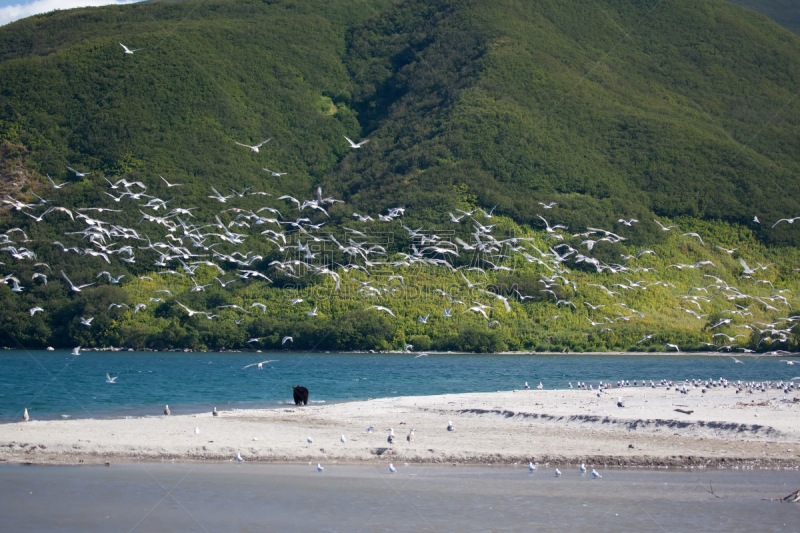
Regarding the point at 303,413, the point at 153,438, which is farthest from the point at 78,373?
the point at 153,438

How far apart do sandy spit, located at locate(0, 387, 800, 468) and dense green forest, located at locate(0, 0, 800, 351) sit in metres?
22.0

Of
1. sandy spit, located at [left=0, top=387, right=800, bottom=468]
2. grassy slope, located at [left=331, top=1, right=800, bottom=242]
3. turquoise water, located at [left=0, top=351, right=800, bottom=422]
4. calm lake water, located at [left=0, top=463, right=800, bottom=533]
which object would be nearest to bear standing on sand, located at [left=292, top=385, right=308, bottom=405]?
turquoise water, located at [left=0, top=351, right=800, bottom=422]

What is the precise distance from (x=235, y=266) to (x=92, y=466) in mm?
75200

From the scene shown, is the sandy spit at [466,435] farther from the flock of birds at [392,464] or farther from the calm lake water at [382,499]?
the calm lake water at [382,499]

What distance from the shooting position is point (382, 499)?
18062 millimetres

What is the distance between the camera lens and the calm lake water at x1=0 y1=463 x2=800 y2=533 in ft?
54.2

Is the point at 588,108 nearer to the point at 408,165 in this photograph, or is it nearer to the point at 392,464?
the point at 408,165

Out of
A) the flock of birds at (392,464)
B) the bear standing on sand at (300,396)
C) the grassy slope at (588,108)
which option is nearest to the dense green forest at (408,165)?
the grassy slope at (588,108)

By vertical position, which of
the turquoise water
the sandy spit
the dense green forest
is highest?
the dense green forest

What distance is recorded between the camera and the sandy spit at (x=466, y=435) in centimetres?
2116

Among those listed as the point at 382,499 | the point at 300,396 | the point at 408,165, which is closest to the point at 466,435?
the point at 382,499

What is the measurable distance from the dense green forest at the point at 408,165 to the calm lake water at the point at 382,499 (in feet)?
93.6

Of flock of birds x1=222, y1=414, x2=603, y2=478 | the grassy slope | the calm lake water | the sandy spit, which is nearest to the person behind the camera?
the calm lake water

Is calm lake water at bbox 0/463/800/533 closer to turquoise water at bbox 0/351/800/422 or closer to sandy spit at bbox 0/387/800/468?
sandy spit at bbox 0/387/800/468
